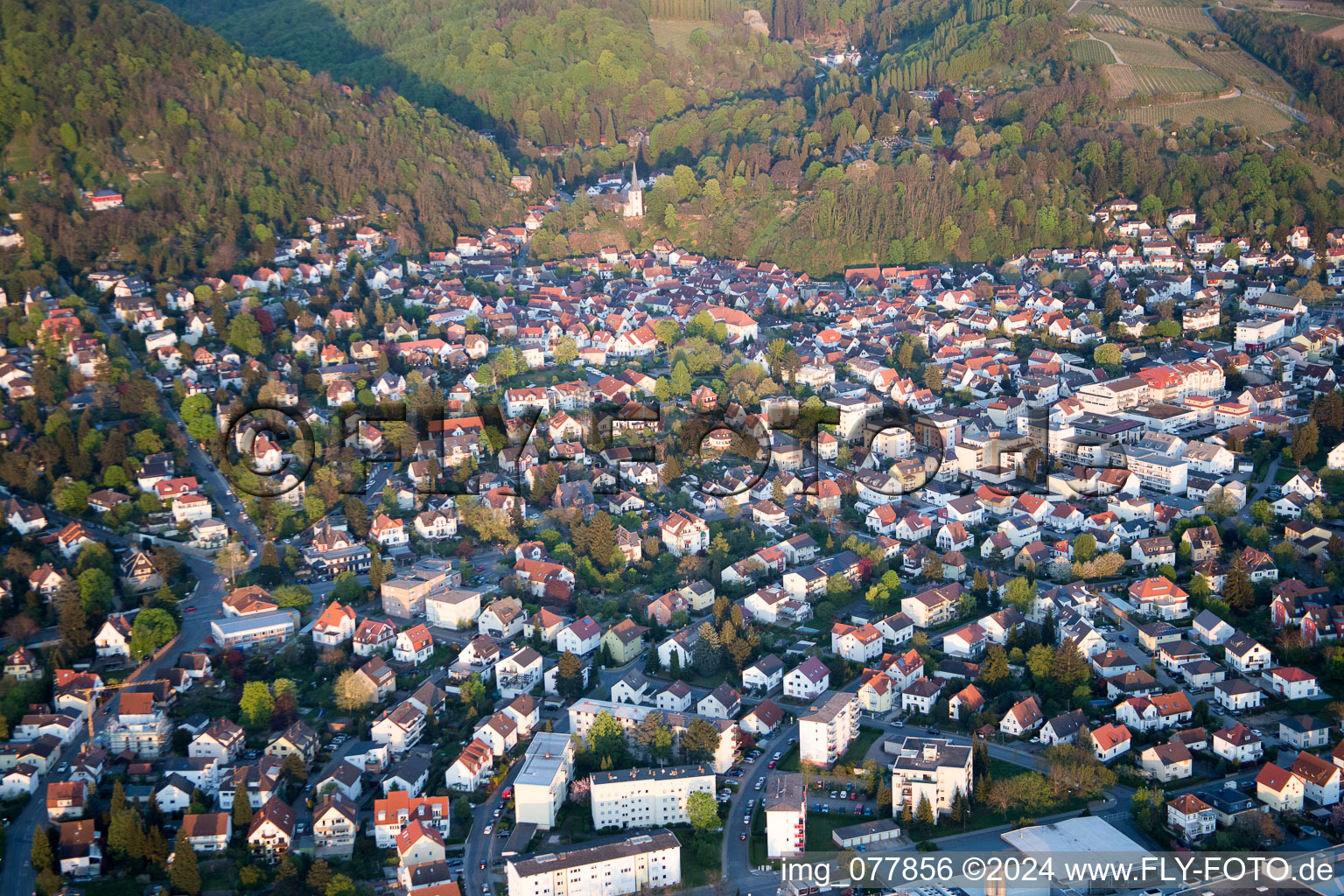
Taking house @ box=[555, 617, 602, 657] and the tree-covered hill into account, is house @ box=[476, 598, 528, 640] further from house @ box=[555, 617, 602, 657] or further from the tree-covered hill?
the tree-covered hill

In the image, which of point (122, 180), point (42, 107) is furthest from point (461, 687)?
point (42, 107)

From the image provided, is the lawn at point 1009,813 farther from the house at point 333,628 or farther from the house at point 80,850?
the house at point 80,850

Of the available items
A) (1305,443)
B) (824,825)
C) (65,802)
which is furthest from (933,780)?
(1305,443)

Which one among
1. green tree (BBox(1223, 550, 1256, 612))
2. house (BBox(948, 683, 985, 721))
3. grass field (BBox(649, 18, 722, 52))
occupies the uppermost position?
grass field (BBox(649, 18, 722, 52))

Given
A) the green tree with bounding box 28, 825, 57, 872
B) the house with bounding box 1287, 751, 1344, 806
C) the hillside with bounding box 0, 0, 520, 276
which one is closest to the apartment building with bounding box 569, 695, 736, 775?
the house with bounding box 1287, 751, 1344, 806

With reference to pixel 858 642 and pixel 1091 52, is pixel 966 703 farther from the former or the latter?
pixel 1091 52
